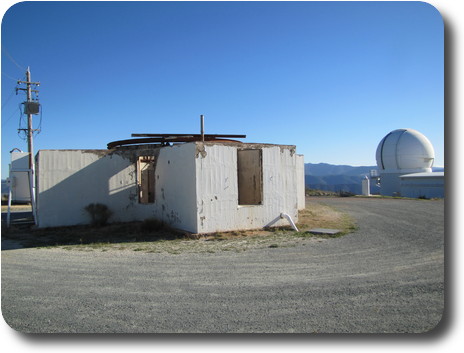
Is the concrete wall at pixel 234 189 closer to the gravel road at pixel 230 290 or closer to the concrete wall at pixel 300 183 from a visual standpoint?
the gravel road at pixel 230 290

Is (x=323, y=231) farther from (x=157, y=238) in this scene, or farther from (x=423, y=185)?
(x=423, y=185)

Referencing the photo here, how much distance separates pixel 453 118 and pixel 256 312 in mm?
2904

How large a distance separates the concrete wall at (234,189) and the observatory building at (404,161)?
23.6m

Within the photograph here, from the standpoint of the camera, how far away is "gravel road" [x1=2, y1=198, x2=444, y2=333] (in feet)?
11.2

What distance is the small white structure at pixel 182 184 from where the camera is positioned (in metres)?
9.26

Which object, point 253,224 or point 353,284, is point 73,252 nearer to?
point 253,224

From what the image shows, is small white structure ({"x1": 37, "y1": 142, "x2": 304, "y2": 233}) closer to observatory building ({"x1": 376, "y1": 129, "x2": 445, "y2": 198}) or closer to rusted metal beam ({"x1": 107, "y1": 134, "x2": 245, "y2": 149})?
rusted metal beam ({"x1": 107, "y1": 134, "x2": 245, "y2": 149})

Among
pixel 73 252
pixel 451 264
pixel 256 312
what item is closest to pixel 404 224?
pixel 451 264

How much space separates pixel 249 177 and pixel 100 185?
5487mm

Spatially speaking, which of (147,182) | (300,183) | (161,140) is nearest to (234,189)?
(161,140)

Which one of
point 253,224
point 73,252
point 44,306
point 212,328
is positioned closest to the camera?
point 212,328

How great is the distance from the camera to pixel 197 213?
8992 mm

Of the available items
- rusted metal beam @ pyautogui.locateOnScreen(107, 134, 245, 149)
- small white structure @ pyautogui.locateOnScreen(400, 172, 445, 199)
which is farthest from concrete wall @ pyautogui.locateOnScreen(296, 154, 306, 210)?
small white structure @ pyautogui.locateOnScreen(400, 172, 445, 199)

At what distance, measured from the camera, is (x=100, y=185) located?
1207cm
